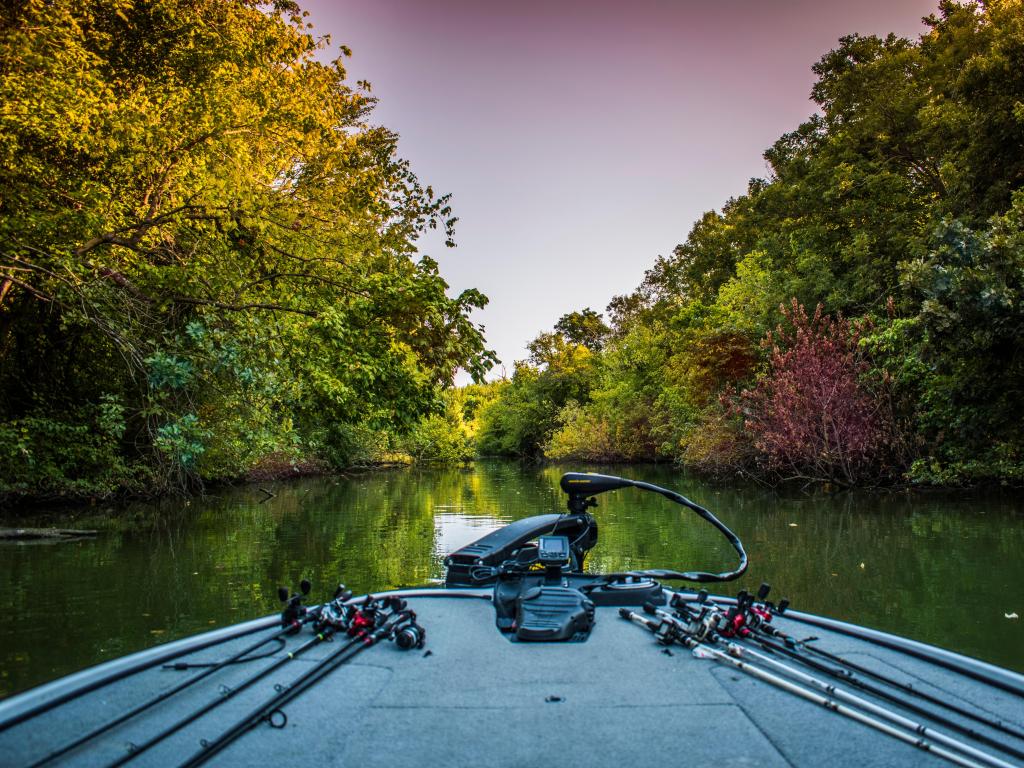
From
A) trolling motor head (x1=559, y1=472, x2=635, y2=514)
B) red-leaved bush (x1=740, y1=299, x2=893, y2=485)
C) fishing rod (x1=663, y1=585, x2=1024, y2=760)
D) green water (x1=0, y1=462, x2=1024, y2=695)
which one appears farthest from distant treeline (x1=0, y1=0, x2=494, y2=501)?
red-leaved bush (x1=740, y1=299, x2=893, y2=485)

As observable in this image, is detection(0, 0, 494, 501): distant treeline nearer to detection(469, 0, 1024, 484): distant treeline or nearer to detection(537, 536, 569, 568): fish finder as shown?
detection(469, 0, 1024, 484): distant treeline

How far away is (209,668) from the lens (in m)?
2.75

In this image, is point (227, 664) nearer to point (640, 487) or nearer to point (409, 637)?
point (409, 637)

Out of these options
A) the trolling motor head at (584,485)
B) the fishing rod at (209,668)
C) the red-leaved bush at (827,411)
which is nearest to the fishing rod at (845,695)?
the trolling motor head at (584,485)

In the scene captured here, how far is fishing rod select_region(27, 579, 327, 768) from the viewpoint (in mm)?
1983

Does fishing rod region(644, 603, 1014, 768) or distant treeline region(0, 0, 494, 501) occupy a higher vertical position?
distant treeline region(0, 0, 494, 501)

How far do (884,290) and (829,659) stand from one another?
61.9 feet

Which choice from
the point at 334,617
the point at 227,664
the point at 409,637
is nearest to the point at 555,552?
the point at 409,637

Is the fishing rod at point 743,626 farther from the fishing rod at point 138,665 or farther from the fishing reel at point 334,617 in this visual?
the fishing rod at point 138,665

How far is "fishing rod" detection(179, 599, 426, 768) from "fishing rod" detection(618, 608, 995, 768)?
118cm

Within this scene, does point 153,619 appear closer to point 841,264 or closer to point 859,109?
point 841,264

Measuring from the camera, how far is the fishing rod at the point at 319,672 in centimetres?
208

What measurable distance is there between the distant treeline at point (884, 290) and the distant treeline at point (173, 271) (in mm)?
5925

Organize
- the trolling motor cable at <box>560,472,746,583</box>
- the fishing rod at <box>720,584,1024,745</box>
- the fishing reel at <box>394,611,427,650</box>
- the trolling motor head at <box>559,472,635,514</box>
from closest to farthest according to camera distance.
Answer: the fishing rod at <box>720,584,1024,745</box>, the fishing reel at <box>394,611,427,650</box>, the trolling motor cable at <box>560,472,746,583</box>, the trolling motor head at <box>559,472,635,514</box>
